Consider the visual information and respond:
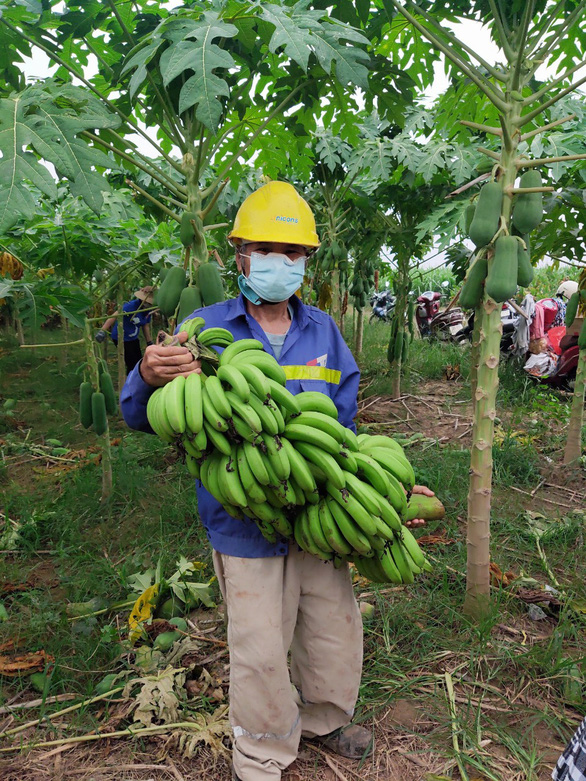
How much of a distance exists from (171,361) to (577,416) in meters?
4.38

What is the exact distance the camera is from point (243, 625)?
2.09 m

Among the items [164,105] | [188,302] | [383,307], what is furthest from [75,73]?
[383,307]

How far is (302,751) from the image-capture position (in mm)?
2449

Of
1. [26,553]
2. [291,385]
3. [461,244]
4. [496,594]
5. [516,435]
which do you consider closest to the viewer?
[291,385]

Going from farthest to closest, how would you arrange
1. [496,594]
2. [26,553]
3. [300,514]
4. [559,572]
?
[26,553] → [559,572] → [496,594] → [300,514]

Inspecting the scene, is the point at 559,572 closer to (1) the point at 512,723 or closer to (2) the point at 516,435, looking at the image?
(1) the point at 512,723

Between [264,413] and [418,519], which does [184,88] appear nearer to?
[264,413]

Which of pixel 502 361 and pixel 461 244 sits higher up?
pixel 461 244

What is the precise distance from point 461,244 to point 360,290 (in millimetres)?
2072

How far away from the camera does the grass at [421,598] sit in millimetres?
2566

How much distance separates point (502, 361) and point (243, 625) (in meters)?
7.61

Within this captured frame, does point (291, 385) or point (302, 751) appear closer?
point (291, 385)

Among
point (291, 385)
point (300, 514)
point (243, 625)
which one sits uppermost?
point (291, 385)

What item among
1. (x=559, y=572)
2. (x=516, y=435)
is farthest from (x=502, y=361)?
(x=559, y=572)
